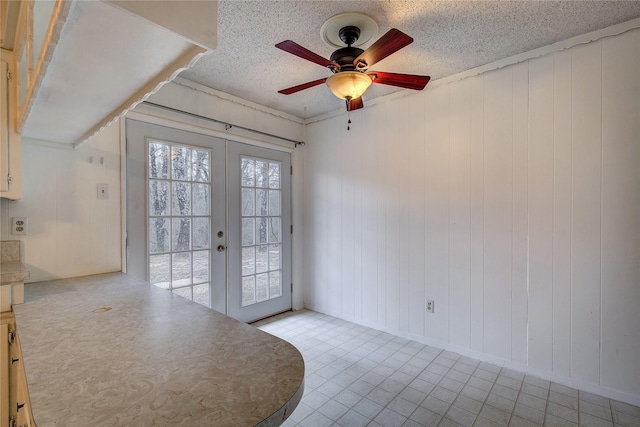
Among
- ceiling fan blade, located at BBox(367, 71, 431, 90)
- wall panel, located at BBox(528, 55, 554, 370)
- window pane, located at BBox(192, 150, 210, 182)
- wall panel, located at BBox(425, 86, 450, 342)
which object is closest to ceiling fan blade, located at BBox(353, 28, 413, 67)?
ceiling fan blade, located at BBox(367, 71, 431, 90)

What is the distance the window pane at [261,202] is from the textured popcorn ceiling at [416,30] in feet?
3.95

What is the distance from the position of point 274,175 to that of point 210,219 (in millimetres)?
969

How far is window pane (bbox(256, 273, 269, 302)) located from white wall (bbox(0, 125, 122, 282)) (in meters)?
1.43

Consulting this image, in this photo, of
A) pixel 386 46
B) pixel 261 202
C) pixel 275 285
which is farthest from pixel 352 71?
pixel 275 285

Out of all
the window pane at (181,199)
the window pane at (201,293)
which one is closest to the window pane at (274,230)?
the window pane at (201,293)

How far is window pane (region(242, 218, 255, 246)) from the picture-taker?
10.6 ft

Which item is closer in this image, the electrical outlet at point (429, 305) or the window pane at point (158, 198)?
the window pane at point (158, 198)

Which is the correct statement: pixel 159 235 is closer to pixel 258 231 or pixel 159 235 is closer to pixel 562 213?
pixel 258 231

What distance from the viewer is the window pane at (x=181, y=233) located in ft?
8.80

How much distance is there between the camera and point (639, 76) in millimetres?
1903

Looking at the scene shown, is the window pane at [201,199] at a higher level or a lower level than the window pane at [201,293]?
higher

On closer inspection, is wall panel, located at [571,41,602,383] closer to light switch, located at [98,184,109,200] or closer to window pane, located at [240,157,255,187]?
window pane, located at [240,157,255,187]

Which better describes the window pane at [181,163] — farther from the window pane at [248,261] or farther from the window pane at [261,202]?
the window pane at [248,261]

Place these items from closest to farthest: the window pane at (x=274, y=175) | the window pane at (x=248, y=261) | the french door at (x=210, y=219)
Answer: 1. the french door at (x=210, y=219)
2. the window pane at (x=248, y=261)
3. the window pane at (x=274, y=175)
